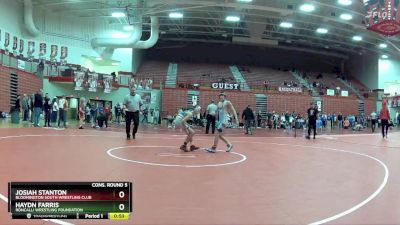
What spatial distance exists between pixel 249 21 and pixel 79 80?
656 inches

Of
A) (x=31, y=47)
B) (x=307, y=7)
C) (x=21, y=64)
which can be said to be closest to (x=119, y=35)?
(x=31, y=47)

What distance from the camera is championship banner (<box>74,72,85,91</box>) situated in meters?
32.3

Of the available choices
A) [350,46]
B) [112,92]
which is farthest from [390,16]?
[350,46]

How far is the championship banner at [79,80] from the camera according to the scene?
106ft

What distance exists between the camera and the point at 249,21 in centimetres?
3644

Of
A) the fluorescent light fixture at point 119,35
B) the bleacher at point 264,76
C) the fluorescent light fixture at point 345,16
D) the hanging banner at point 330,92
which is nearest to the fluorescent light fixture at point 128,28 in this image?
the fluorescent light fixture at point 119,35

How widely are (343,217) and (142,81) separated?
32402 millimetres

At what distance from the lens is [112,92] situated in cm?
3638

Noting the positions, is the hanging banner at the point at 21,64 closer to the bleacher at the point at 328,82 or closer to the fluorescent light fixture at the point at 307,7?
the fluorescent light fixture at the point at 307,7

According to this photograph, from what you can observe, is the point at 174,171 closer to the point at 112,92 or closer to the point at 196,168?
the point at 196,168

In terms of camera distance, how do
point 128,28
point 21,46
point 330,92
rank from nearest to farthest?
point 21,46
point 128,28
point 330,92
